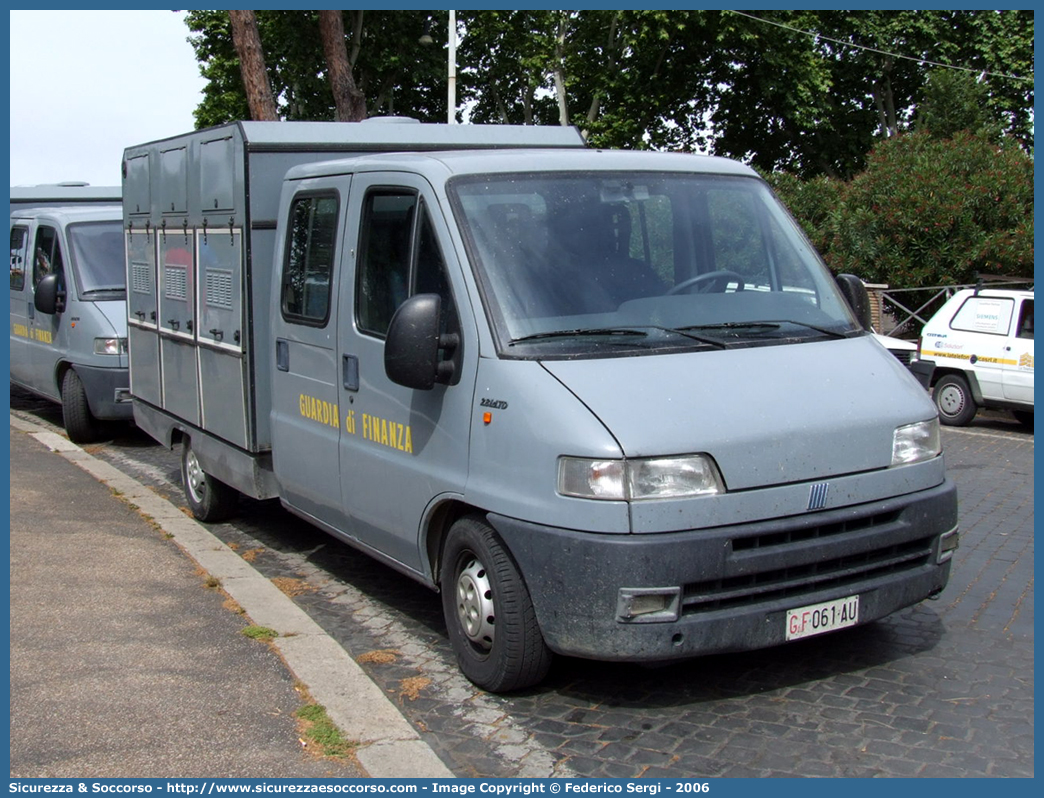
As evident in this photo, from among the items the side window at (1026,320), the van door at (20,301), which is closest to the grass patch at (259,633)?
the van door at (20,301)

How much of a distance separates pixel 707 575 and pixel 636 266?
4.96 feet

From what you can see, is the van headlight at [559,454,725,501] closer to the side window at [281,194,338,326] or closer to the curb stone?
the curb stone

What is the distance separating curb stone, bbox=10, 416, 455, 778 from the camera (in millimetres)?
4543

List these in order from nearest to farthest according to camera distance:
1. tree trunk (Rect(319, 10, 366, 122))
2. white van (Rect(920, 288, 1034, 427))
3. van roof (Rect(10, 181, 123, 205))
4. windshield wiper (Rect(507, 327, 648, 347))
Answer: windshield wiper (Rect(507, 327, 648, 347)) < white van (Rect(920, 288, 1034, 427)) < van roof (Rect(10, 181, 123, 205)) < tree trunk (Rect(319, 10, 366, 122))

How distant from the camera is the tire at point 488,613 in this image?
196 inches

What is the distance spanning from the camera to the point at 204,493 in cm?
865

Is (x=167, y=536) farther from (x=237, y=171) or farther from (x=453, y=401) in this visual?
(x=453, y=401)

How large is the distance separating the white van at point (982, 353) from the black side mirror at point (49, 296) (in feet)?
32.1

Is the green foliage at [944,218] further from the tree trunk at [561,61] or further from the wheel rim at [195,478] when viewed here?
the tree trunk at [561,61]

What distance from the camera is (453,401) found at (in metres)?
5.31

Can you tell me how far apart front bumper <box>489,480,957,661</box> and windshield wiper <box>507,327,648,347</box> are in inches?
28.6

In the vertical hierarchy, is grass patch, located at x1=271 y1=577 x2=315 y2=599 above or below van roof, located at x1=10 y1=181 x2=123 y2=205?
below

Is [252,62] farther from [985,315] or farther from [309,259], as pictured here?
[309,259]

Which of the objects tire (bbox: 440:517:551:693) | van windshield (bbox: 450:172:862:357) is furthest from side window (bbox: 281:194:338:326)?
tire (bbox: 440:517:551:693)
